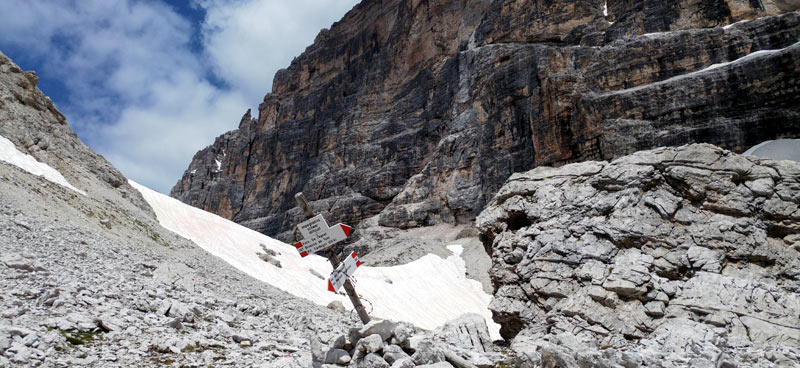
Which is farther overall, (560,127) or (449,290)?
(560,127)

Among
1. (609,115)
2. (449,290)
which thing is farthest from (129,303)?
(609,115)

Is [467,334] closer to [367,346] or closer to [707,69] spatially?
[367,346]

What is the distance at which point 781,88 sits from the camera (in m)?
26.8

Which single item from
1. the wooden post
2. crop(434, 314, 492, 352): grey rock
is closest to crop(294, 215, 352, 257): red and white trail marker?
the wooden post

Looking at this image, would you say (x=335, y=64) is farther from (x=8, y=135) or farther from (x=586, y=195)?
(x=586, y=195)

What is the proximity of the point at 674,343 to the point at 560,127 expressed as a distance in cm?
3330

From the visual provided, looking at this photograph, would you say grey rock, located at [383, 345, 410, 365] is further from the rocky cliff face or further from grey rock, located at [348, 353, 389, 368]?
the rocky cliff face

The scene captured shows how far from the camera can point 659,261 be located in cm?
737

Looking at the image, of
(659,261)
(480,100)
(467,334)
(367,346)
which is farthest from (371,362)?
(480,100)

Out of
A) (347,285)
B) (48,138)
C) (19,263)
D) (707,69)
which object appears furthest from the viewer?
(707,69)

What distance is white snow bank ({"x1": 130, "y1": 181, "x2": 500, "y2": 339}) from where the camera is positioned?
17.9 metres

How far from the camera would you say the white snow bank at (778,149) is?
80.7 feet

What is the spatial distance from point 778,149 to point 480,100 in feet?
94.7

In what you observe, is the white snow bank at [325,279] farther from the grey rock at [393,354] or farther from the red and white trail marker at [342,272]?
the grey rock at [393,354]
